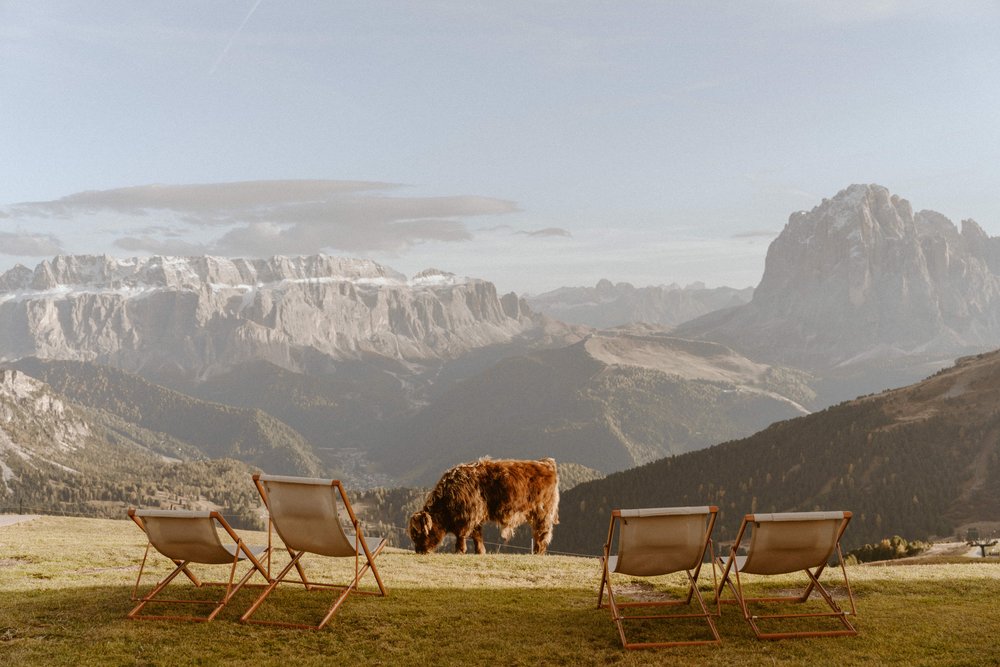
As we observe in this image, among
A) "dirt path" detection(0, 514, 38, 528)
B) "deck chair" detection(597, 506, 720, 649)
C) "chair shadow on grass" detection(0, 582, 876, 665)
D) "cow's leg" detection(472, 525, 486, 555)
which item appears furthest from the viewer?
"dirt path" detection(0, 514, 38, 528)

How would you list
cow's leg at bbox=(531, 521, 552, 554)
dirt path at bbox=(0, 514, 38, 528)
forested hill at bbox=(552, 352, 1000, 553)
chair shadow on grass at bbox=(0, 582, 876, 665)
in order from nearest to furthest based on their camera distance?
chair shadow on grass at bbox=(0, 582, 876, 665) → cow's leg at bbox=(531, 521, 552, 554) → dirt path at bbox=(0, 514, 38, 528) → forested hill at bbox=(552, 352, 1000, 553)

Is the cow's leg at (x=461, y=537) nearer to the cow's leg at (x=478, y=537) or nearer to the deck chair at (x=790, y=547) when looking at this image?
the cow's leg at (x=478, y=537)

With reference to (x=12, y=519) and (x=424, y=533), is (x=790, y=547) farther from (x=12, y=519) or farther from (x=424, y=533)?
(x=12, y=519)

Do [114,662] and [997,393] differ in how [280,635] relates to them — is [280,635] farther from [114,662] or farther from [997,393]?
[997,393]

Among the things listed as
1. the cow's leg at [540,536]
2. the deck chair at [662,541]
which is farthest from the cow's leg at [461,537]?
the deck chair at [662,541]

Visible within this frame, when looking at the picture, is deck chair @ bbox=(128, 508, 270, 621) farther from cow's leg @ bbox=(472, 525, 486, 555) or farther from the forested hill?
the forested hill

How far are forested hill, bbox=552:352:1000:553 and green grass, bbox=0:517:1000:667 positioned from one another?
15028 cm

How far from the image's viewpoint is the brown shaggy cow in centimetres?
2108

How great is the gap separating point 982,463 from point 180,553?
192353 mm

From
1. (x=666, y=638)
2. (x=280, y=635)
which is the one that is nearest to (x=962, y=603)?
(x=666, y=638)

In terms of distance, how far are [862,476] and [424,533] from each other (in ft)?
574

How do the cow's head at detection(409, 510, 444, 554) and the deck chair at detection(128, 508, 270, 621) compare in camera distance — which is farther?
the cow's head at detection(409, 510, 444, 554)

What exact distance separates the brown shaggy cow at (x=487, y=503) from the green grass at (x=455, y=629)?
580cm

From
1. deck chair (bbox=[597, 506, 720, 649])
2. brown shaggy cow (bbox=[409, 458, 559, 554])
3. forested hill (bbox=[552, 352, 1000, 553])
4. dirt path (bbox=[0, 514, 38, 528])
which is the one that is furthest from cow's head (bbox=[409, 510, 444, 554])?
forested hill (bbox=[552, 352, 1000, 553])
